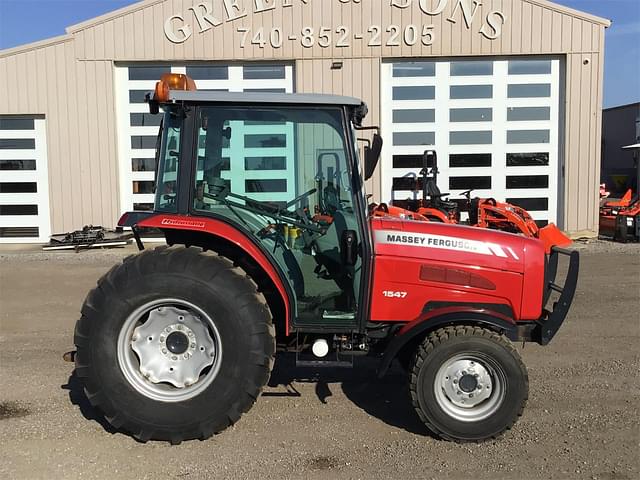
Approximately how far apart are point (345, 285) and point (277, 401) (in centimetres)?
113

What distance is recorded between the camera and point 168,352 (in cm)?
375

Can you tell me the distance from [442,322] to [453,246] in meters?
0.51

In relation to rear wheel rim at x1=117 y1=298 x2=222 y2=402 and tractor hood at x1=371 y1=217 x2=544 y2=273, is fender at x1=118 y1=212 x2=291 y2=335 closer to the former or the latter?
rear wheel rim at x1=117 y1=298 x2=222 y2=402

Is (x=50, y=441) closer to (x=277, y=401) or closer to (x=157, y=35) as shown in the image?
(x=277, y=401)

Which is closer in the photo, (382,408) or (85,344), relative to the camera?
(85,344)

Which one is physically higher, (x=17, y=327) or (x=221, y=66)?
(x=221, y=66)

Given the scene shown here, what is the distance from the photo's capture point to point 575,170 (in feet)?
42.3

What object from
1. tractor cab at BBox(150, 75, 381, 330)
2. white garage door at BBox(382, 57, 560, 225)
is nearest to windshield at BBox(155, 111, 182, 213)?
tractor cab at BBox(150, 75, 381, 330)

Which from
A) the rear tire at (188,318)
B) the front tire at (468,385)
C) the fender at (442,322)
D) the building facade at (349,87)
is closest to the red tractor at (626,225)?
the building facade at (349,87)

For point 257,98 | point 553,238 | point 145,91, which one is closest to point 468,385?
point 257,98

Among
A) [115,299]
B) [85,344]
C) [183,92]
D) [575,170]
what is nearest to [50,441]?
[85,344]

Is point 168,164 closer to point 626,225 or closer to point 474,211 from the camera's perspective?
point 474,211

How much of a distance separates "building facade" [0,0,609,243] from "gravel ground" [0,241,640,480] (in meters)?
7.66

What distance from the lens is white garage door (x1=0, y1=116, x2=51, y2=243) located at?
1312 cm
